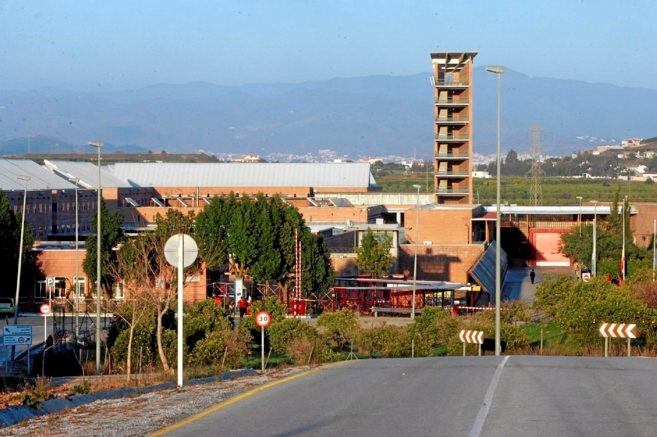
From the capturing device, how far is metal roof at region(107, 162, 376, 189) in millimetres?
110125

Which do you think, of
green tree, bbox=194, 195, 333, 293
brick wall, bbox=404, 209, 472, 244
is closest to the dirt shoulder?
green tree, bbox=194, 195, 333, 293

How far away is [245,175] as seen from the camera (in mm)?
110938

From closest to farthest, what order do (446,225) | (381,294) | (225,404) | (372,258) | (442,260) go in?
(225,404)
(381,294)
(372,258)
(442,260)
(446,225)

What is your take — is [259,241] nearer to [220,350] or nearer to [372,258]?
[372,258]

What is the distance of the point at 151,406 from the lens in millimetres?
15562

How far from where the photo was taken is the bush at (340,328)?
36.6m

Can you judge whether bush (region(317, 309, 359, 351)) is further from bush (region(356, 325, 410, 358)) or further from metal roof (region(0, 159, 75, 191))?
metal roof (region(0, 159, 75, 191))

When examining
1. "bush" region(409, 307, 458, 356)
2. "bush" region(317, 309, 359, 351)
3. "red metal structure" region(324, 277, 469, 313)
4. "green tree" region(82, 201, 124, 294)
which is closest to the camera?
"bush" region(409, 307, 458, 356)

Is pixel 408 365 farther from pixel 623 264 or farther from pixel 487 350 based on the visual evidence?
pixel 623 264

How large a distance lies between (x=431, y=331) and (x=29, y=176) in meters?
53.9

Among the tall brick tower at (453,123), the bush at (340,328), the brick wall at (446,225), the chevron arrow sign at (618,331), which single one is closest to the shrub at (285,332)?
the bush at (340,328)

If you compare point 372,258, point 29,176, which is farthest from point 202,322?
point 29,176

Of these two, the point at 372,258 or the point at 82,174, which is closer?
the point at 372,258

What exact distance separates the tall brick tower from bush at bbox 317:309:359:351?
2042 inches
